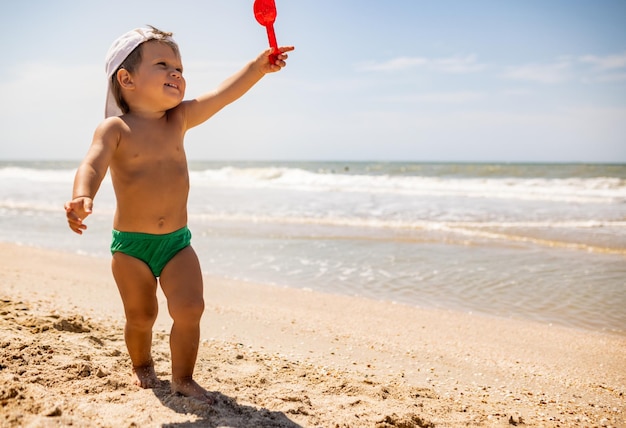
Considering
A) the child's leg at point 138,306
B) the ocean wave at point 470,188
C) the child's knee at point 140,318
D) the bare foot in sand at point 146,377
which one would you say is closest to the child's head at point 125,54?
the child's leg at point 138,306

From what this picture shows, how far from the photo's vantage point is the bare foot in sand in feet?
8.37

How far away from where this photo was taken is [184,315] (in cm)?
240

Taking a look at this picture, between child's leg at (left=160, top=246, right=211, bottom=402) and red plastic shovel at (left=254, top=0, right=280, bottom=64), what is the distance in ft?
3.98

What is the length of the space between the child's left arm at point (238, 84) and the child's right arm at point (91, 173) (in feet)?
1.69

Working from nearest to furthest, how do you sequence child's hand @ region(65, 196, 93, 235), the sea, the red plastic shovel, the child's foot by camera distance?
child's hand @ region(65, 196, 93, 235) → the child's foot → the red plastic shovel → the sea

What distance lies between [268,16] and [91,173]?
1.28 metres

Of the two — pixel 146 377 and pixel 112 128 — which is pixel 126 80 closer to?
pixel 112 128

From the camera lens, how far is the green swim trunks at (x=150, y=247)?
249 cm

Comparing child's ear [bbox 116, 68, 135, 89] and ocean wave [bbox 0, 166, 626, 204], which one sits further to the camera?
ocean wave [bbox 0, 166, 626, 204]

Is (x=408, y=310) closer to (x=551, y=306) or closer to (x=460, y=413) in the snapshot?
(x=551, y=306)

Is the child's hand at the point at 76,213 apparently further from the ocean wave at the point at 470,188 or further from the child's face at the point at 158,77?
the ocean wave at the point at 470,188

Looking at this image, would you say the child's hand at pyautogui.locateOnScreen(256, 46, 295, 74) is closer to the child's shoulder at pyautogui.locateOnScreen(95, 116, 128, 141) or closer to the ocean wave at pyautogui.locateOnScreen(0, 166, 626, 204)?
the child's shoulder at pyautogui.locateOnScreen(95, 116, 128, 141)

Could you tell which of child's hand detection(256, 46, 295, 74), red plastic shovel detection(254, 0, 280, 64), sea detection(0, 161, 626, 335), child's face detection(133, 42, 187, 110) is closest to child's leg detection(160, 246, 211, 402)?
child's face detection(133, 42, 187, 110)

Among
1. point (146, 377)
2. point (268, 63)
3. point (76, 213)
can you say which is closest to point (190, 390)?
point (146, 377)
